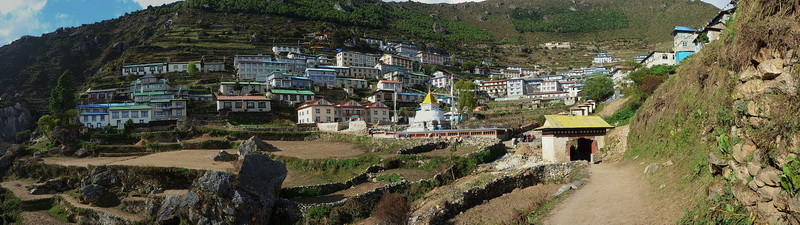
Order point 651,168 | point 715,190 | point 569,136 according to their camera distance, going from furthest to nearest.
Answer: point 569,136 → point 651,168 → point 715,190

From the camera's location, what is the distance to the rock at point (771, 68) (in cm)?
874

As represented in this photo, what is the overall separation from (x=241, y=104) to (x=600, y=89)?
45.1 metres

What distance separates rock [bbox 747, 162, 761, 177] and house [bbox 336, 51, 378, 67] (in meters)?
89.5

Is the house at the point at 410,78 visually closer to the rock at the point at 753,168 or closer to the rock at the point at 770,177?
the rock at the point at 753,168

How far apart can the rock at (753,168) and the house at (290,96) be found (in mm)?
59647

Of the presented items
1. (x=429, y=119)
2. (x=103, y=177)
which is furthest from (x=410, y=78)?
(x=103, y=177)

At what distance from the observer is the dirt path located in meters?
12.8

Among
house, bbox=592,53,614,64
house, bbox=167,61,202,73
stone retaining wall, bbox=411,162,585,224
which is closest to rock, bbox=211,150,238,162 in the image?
stone retaining wall, bbox=411,162,585,224

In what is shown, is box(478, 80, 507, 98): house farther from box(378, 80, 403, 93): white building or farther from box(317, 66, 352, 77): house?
box(317, 66, 352, 77): house

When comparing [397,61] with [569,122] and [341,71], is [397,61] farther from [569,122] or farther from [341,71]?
[569,122]

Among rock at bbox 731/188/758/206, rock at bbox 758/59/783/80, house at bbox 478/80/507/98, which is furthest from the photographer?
house at bbox 478/80/507/98

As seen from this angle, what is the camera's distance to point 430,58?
119 metres

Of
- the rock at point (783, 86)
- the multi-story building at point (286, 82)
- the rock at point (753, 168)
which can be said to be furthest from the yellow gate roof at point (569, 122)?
the multi-story building at point (286, 82)

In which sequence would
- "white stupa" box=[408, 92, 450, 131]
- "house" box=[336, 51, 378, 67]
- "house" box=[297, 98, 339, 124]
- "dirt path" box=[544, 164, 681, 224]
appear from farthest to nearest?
"house" box=[336, 51, 378, 67] → "house" box=[297, 98, 339, 124] → "white stupa" box=[408, 92, 450, 131] → "dirt path" box=[544, 164, 681, 224]
